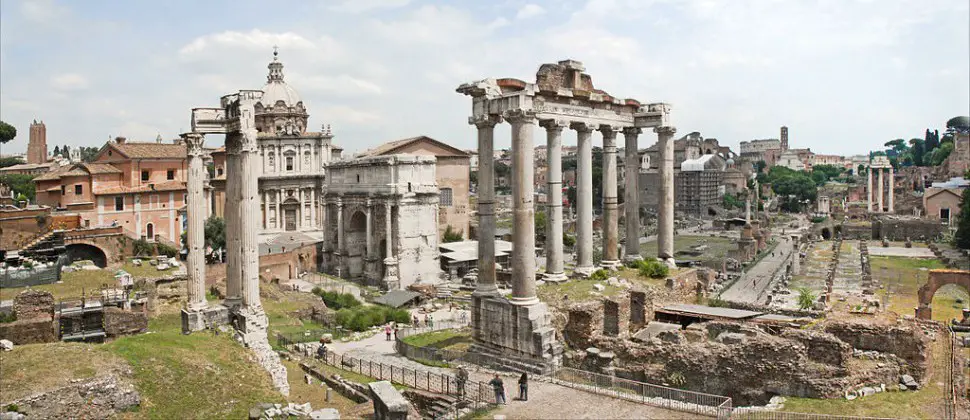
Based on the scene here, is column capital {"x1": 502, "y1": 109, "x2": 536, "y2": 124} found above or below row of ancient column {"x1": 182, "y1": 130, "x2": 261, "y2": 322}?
above

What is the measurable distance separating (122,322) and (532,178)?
14.7m

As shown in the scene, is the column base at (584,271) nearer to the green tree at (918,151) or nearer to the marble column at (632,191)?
the marble column at (632,191)

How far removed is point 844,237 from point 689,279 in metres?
73.2

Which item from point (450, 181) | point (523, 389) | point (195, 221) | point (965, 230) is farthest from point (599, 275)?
point (965, 230)

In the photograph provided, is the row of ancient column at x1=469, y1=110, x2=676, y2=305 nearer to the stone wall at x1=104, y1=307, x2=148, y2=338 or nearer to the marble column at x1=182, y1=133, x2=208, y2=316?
the marble column at x1=182, y1=133, x2=208, y2=316

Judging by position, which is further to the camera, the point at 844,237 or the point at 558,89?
the point at 844,237

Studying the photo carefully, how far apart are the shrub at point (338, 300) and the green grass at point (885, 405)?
2641cm

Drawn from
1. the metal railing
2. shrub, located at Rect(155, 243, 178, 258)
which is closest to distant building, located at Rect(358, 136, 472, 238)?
shrub, located at Rect(155, 243, 178, 258)

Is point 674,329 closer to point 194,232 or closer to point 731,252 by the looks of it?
point 194,232

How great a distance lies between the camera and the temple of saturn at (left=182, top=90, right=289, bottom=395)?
20.0 meters

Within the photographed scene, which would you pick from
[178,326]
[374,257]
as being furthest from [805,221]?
[178,326]

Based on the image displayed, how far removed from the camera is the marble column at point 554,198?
21.7 meters

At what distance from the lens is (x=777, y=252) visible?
225 ft

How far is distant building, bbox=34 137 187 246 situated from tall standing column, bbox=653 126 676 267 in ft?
106
